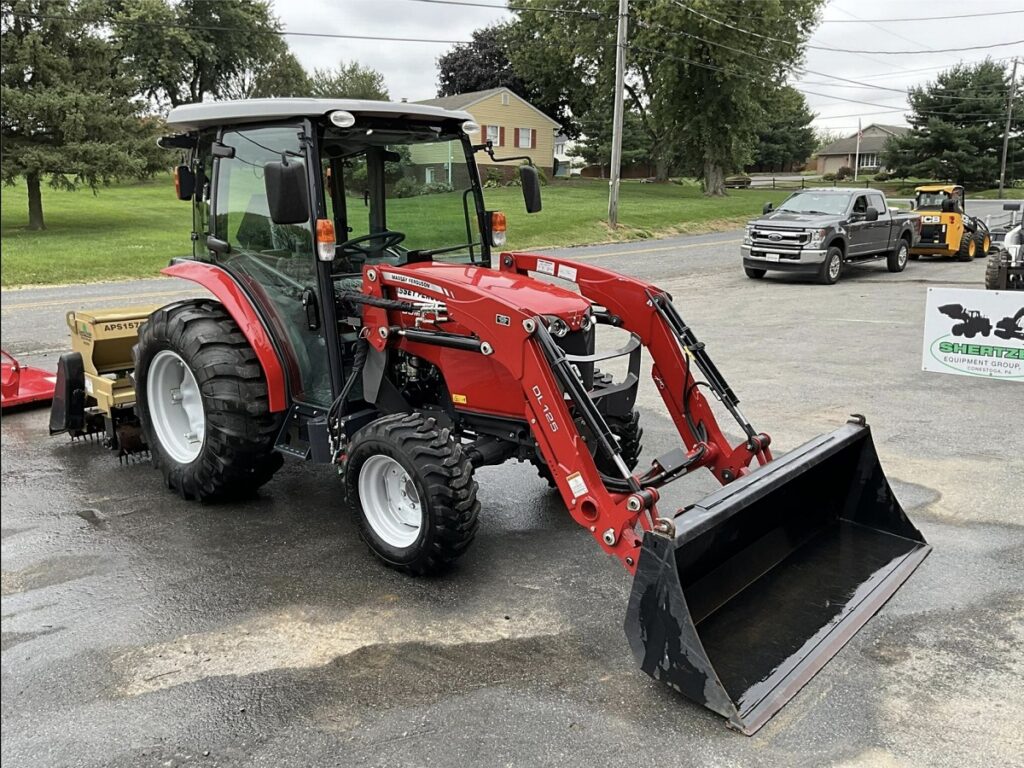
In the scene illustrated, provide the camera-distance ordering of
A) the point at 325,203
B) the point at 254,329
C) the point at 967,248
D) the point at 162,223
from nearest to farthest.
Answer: the point at 325,203
the point at 254,329
the point at 967,248
the point at 162,223

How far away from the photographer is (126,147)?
21.8 meters

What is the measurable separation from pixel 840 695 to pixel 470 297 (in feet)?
8.02

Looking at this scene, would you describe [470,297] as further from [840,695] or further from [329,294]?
[840,695]

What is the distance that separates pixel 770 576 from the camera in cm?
431

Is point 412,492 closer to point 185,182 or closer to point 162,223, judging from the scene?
point 185,182

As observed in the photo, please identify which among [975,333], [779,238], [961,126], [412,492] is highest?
[961,126]

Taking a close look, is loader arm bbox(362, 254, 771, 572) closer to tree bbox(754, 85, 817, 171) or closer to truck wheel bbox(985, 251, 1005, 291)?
truck wheel bbox(985, 251, 1005, 291)

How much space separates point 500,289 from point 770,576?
79.2 inches

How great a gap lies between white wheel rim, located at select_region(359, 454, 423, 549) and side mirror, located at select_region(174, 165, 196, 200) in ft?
8.35

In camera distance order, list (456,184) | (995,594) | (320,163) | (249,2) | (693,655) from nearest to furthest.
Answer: (693,655), (995,594), (320,163), (456,184), (249,2)

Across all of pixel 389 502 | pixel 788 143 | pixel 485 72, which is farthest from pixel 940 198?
pixel 788 143

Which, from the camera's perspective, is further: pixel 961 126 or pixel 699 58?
pixel 699 58

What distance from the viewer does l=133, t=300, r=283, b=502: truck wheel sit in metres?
4.92

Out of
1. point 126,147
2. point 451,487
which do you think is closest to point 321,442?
point 451,487
